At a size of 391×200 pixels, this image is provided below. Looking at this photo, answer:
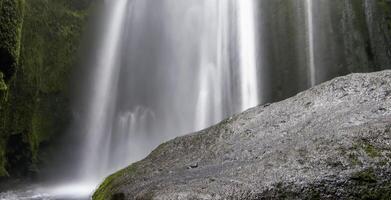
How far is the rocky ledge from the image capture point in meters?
2.49

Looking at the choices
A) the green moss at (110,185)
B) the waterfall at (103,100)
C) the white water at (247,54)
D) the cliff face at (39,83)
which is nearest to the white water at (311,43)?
the white water at (247,54)

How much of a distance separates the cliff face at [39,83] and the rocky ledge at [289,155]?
12827 millimetres

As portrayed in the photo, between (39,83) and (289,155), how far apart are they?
18.0m

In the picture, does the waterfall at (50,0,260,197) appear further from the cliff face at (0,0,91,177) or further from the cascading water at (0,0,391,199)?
the cliff face at (0,0,91,177)

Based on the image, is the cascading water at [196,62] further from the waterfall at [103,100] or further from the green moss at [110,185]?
the green moss at [110,185]

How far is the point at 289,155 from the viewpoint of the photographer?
2869 millimetres

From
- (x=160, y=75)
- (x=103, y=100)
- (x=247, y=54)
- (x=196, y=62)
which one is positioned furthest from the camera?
(x=160, y=75)

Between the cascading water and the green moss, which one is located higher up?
the cascading water

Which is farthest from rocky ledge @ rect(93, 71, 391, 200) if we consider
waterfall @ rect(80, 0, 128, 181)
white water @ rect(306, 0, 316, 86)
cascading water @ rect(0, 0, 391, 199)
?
waterfall @ rect(80, 0, 128, 181)

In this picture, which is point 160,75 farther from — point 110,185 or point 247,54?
point 110,185

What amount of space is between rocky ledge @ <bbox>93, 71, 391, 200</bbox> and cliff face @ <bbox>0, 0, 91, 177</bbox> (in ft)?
42.1

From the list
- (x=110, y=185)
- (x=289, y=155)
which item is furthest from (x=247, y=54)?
(x=289, y=155)

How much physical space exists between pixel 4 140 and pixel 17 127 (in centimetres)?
89

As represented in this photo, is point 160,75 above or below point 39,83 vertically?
above
